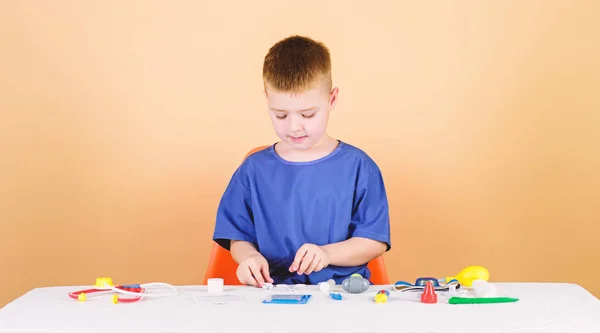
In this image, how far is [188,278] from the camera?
7.39 ft

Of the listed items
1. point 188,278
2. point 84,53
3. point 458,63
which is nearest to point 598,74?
point 458,63

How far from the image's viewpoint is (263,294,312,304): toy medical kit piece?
1.20 m

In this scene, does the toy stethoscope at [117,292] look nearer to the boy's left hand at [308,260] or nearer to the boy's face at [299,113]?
the boy's left hand at [308,260]

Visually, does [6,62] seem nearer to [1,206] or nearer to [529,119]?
[1,206]

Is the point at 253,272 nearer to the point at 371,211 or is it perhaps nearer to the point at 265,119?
the point at 371,211

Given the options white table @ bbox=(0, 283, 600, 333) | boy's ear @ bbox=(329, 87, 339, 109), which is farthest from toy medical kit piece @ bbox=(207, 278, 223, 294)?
boy's ear @ bbox=(329, 87, 339, 109)

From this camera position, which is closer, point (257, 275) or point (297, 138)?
point (257, 275)

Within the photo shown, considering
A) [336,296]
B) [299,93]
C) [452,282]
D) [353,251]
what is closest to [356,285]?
[336,296]

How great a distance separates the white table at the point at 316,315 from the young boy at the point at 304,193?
33 centimetres

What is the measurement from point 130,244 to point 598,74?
1351mm

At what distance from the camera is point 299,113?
1.54 m

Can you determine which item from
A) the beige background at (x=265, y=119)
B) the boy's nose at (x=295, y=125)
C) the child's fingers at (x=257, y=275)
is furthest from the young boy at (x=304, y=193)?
the beige background at (x=265, y=119)

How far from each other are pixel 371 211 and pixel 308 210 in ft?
0.41

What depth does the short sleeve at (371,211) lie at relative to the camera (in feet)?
5.27
